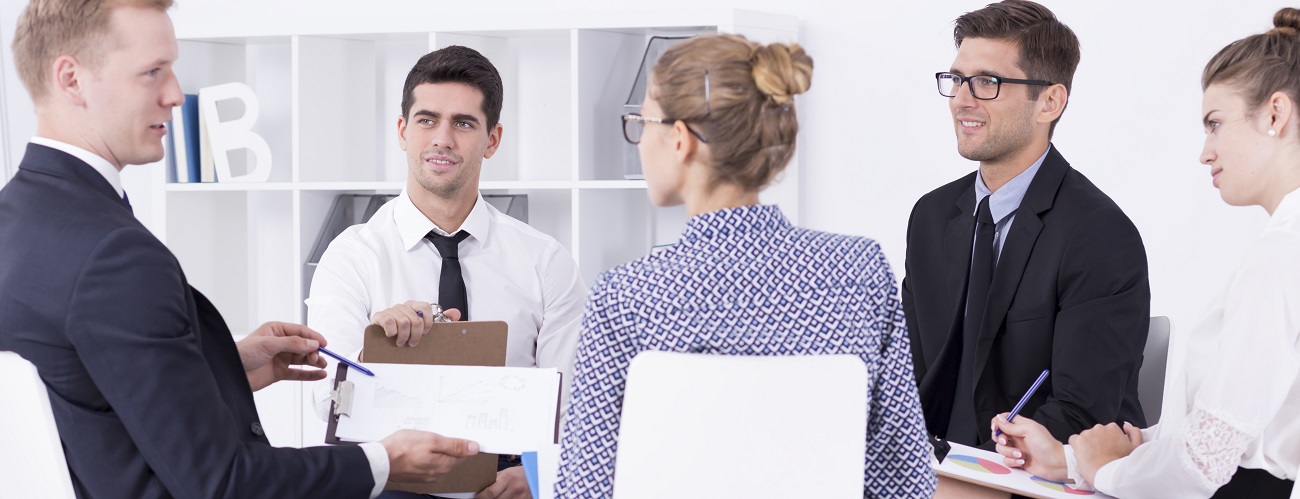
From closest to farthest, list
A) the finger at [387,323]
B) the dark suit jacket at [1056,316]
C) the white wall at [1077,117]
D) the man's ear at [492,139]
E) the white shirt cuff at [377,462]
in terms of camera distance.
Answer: the white shirt cuff at [377,462], the finger at [387,323], the dark suit jacket at [1056,316], the man's ear at [492,139], the white wall at [1077,117]

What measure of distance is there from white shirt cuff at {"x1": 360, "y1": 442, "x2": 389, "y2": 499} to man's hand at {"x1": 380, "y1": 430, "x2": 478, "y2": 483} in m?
0.02

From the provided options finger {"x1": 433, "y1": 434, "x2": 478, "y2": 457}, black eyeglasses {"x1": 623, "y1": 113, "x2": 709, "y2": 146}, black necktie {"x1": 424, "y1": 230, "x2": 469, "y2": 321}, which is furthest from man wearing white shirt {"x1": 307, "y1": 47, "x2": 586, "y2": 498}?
black eyeglasses {"x1": 623, "y1": 113, "x2": 709, "y2": 146}

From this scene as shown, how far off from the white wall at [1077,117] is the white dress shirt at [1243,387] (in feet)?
5.87

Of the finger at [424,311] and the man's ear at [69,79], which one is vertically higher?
the man's ear at [69,79]

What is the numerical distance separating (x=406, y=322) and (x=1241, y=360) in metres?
1.37

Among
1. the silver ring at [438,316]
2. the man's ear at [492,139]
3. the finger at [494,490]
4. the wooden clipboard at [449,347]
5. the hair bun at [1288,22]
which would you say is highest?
the hair bun at [1288,22]

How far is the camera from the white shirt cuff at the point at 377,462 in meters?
1.74

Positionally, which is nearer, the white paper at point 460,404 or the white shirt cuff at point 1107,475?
the white shirt cuff at point 1107,475

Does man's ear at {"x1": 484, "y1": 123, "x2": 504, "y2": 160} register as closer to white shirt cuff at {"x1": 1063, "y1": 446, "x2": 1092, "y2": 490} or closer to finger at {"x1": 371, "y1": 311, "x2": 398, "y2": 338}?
finger at {"x1": 371, "y1": 311, "x2": 398, "y2": 338}

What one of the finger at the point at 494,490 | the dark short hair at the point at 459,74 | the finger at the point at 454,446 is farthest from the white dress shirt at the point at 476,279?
the finger at the point at 454,446

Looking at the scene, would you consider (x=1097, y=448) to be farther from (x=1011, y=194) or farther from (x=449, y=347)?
(x=449, y=347)

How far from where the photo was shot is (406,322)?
215cm

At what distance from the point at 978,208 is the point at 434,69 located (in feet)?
4.12

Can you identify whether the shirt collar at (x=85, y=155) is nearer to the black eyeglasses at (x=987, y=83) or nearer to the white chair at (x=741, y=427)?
the white chair at (x=741, y=427)
